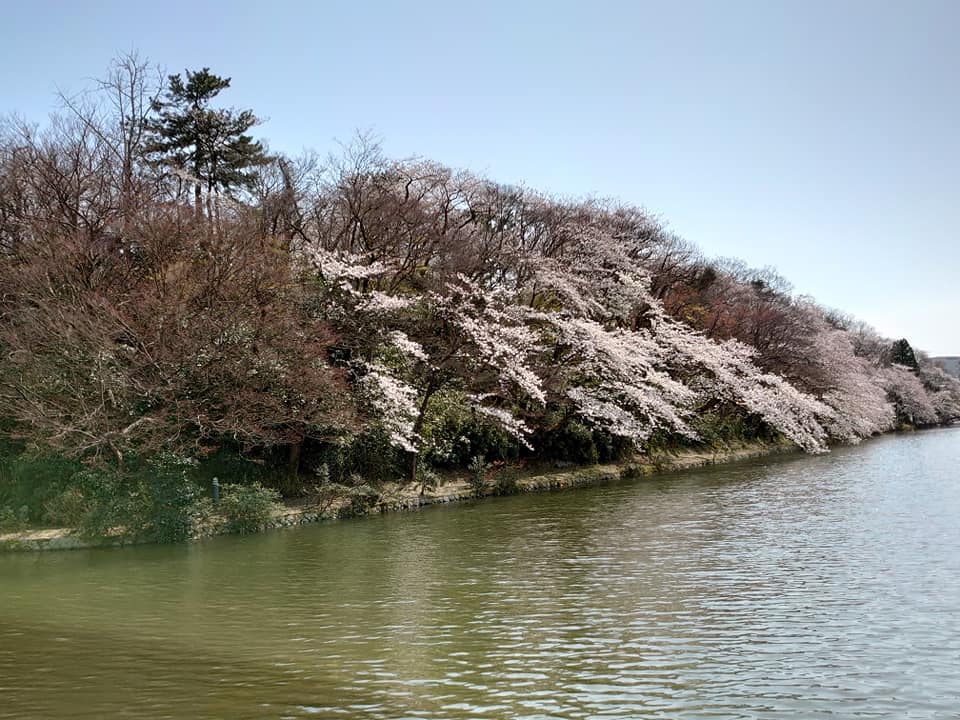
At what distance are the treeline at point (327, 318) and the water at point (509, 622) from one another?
3716 mm

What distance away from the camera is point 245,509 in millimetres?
18828

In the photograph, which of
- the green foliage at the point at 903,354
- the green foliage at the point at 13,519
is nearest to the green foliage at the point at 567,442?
the green foliage at the point at 13,519

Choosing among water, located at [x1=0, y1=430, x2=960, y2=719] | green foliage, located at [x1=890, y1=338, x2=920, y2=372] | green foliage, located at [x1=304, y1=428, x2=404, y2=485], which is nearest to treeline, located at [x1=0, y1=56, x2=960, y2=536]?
green foliage, located at [x1=304, y1=428, x2=404, y2=485]

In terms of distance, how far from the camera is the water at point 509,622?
25.0 ft

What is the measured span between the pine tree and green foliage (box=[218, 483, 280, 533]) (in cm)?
2168

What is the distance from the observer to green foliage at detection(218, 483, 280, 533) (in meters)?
18.8

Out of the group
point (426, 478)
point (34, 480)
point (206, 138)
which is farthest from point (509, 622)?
point (206, 138)

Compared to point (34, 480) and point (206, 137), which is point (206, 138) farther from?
point (34, 480)

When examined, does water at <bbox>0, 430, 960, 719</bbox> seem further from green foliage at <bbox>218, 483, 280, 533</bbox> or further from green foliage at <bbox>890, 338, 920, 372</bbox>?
green foliage at <bbox>890, 338, 920, 372</bbox>

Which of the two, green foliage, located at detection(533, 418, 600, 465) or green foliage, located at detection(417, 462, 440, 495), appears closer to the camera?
green foliage, located at detection(417, 462, 440, 495)

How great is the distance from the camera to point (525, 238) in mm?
31344

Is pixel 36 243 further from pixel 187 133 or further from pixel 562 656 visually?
pixel 187 133

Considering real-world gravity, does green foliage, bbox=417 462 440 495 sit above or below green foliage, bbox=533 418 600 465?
below

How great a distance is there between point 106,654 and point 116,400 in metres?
9.98
